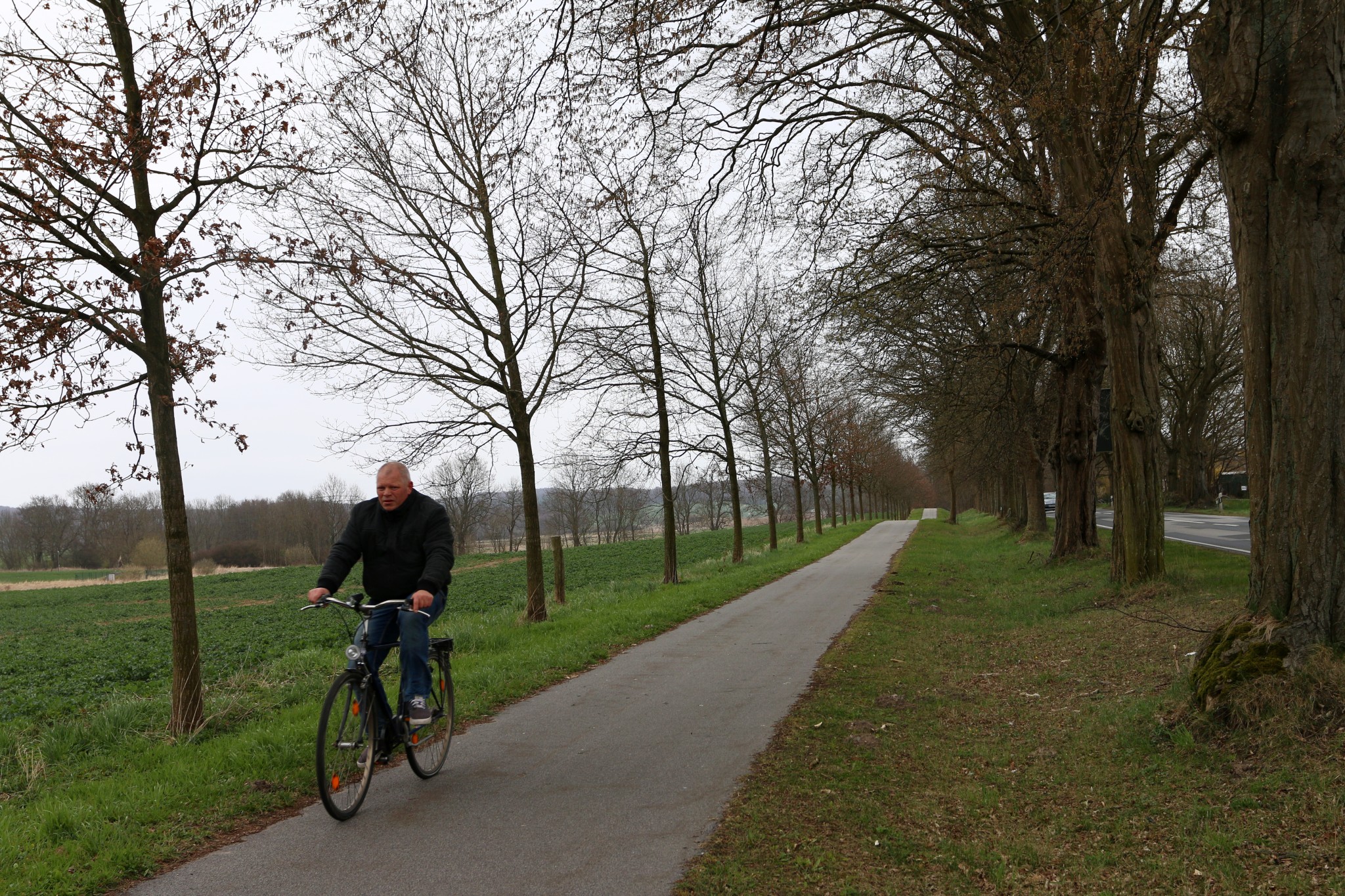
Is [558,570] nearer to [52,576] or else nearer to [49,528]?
[52,576]

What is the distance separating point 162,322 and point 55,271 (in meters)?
0.82

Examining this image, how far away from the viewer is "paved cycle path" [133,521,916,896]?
385 cm

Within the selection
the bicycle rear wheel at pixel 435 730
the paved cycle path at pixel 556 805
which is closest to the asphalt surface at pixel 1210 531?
the paved cycle path at pixel 556 805

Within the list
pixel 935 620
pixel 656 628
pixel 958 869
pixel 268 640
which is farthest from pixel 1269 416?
pixel 268 640

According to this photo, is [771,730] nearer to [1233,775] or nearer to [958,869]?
[958,869]

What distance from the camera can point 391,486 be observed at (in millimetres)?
5281

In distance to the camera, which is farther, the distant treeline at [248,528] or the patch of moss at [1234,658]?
the distant treeline at [248,528]

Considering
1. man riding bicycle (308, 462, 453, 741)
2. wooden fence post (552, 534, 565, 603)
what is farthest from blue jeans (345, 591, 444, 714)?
wooden fence post (552, 534, 565, 603)

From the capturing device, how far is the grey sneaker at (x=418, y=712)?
16.9ft

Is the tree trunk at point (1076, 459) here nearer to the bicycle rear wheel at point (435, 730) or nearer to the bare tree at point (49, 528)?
the bicycle rear wheel at point (435, 730)

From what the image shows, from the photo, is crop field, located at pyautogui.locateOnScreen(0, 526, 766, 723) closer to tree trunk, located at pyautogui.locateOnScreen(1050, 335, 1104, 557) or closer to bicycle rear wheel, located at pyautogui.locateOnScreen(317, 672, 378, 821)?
bicycle rear wheel, located at pyautogui.locateOnScreen(317, 672, 378, 821)

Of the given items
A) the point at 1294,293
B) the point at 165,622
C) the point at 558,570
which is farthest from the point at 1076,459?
the point at 165,622

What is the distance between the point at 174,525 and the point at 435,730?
3089 millimetres

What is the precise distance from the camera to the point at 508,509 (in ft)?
257
